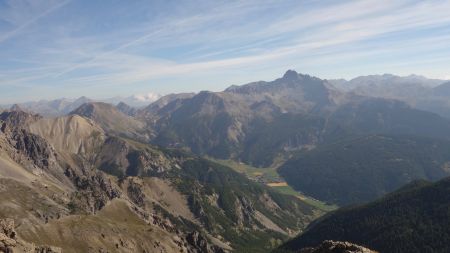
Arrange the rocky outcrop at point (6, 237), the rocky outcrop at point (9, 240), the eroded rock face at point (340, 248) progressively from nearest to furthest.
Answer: the eroded rock face at point (340, 248) → the rocky outcrop at point (6, 237) → the rocky outcrop at point (9, 240)

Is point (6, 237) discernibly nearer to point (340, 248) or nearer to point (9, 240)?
point (9, 240)

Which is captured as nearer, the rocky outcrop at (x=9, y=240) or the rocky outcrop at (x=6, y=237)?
the rocky outcrop at (x=6, y=237)

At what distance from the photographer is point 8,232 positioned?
449 feet

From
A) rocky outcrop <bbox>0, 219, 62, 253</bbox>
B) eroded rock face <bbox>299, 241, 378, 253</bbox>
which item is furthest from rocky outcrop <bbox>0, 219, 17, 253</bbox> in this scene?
eroded rock face <bbox>299, 241, 378, 253</bbox>

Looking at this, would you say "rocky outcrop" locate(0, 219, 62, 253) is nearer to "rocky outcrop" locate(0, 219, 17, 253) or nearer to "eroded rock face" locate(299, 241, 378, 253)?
"rocky outcrop" locate(0, 219, 17, 253)

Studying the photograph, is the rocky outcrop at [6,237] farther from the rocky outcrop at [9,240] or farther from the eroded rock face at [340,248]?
the eroded rock face at [340,248]

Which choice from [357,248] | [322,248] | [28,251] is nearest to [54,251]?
[28,251]

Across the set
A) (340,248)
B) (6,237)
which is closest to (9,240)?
(6,237)

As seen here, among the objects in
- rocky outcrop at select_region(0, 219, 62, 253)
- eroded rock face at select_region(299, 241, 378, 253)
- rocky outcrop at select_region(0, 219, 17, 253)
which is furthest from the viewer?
rocky outcrop at select_region(0, 219, 62, 253)

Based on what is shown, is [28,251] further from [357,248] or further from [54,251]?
[357,248]

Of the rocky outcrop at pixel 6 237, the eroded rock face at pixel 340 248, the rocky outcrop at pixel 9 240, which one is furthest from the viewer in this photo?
the rocky outcrop at pixel 9 240

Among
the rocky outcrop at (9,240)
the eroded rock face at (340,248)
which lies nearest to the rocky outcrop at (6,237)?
the rocky outcrop at (9,240)

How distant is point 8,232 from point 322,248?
90.7 metres

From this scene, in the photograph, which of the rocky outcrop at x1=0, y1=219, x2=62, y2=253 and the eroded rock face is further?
the rocky outcrop at x1=0, y1=219, x2=62, y2=253
